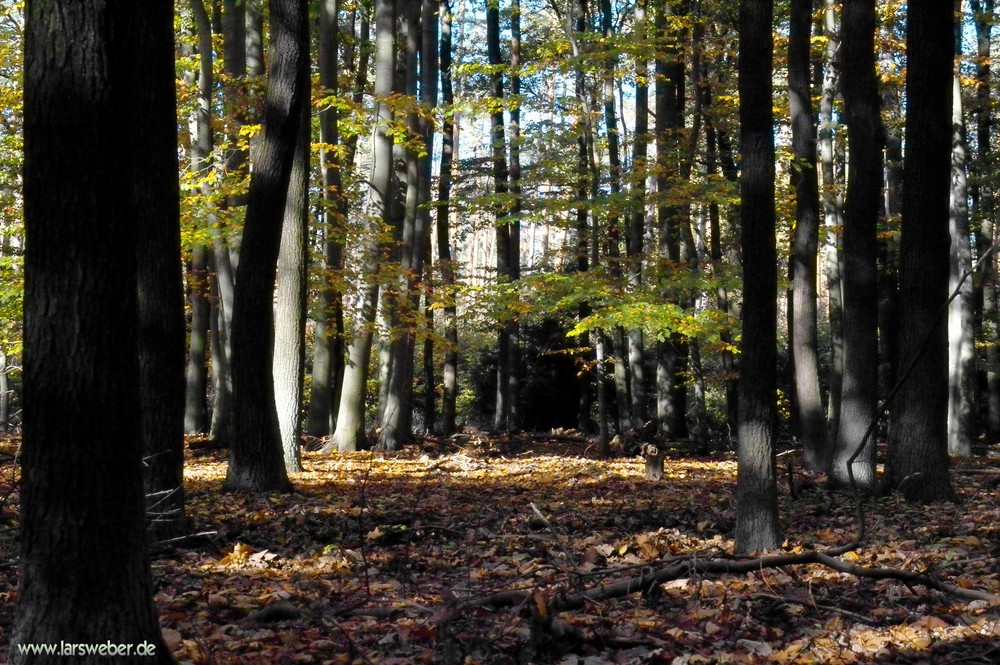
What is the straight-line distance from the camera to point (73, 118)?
347 centimetres

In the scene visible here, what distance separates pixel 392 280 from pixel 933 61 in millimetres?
9946

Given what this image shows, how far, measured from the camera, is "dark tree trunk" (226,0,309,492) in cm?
1013

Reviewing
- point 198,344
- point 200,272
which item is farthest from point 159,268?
point 198,344

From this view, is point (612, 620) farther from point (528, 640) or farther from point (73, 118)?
point (73, 118)

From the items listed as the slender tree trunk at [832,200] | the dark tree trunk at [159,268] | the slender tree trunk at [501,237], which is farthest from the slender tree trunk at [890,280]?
the dark tree trunk at [159,268]

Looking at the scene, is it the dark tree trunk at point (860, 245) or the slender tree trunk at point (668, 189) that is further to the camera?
the slender tree trunk at point (668, 189)

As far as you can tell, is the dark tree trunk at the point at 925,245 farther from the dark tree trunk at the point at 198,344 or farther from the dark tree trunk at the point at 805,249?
the dark tree trunk at the point at 198,344

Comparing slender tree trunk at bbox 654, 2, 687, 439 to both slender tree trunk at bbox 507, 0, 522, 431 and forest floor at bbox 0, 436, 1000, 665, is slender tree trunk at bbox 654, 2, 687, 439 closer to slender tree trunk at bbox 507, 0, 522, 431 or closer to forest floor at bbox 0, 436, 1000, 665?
slender tree trunk at bbox 507, 0, 522, 431

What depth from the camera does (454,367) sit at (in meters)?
24.7

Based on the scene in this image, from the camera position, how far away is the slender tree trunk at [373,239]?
645 inches

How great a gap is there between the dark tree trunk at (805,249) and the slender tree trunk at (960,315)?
6.40 metres

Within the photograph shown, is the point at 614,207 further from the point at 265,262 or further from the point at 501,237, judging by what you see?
the point at 265,262

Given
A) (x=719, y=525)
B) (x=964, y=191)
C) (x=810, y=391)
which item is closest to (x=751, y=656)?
(x=719, y=525)

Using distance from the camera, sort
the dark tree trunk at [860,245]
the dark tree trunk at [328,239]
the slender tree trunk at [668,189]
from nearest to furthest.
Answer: the dark tree trunk at [860,245], the dark tree trunk at [328,239], the slender tree trunk at [668,189]
